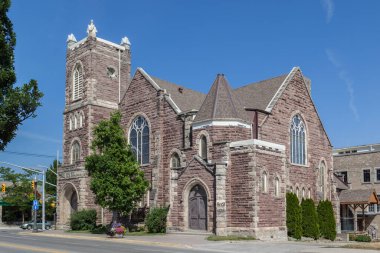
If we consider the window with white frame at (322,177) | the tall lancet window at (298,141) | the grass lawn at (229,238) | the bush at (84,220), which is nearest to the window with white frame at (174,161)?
the bush at (84,220)

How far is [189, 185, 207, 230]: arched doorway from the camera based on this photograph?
32.8m

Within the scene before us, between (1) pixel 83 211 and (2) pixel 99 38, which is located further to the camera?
(2) pixel 99 38

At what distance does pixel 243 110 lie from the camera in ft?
119

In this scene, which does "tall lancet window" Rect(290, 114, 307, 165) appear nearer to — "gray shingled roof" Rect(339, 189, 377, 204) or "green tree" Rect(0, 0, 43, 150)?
"gray shingled roof" Rect(339, 189, 377, 204)

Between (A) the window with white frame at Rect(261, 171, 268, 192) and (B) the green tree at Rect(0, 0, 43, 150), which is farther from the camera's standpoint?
(A) the window with white frame at Rect(261, 171, 268, 192)

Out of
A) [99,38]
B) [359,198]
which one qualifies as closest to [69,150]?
[99,38]

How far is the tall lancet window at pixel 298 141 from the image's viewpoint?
40.1 metres

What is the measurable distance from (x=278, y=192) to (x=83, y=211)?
17.1 metres

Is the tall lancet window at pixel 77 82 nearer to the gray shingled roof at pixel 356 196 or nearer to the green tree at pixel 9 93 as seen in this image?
the gray shingled roof at pixel 356 196

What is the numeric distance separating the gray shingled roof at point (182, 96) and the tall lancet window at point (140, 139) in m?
3.22

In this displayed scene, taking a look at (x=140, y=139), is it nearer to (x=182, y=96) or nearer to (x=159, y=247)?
(x=182, y=96)

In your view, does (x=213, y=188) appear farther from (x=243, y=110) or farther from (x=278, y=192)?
(x=243, y=110)

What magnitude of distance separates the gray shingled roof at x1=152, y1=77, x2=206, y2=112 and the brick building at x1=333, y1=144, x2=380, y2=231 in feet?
57.7

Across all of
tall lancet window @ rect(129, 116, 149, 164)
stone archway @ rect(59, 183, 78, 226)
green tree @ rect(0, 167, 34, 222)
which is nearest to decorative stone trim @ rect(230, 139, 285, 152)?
tall lancet window @ rect(129, 116, 149, 164)
